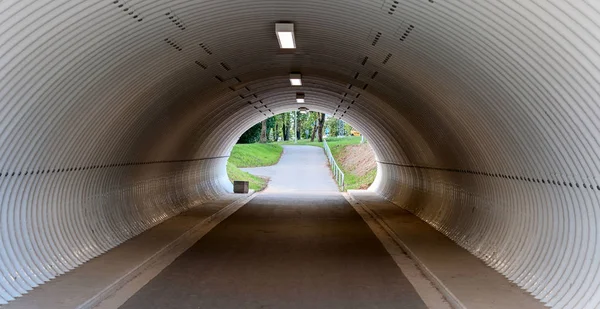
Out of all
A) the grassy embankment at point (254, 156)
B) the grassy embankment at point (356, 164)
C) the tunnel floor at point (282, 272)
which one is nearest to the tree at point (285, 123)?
the grassy embankment at point (254, 156)

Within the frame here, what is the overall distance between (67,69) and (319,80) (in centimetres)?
1194

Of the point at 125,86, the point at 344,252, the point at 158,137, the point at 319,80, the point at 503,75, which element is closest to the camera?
the point at 503,75

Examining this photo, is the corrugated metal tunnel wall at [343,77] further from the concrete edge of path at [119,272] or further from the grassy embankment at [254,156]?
the grassy embankment at [254,156]

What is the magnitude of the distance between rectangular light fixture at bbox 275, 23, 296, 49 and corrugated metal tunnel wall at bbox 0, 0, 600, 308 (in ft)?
0.80

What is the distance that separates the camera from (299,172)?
49406mm

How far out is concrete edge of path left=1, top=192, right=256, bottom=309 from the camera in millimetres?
9234

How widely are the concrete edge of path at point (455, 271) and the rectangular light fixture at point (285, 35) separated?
431 centimetres

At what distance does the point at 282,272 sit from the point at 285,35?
3.95m

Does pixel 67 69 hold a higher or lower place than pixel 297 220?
higher

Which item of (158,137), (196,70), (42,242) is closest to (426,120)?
(196,70)

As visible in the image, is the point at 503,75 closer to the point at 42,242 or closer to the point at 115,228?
the point at 42,242

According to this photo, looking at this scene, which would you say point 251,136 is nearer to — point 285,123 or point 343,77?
point 285,123

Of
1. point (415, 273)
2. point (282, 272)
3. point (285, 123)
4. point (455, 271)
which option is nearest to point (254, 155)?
point (285, 123)

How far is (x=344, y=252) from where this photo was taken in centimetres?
1503
